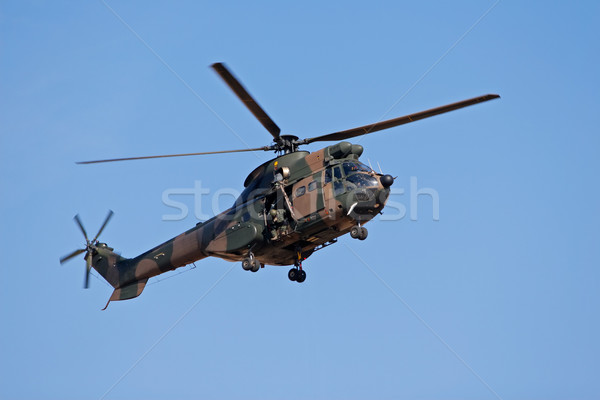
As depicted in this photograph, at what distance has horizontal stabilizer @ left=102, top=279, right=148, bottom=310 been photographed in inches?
1266

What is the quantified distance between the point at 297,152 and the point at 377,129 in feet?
10.0

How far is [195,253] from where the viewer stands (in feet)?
98.4

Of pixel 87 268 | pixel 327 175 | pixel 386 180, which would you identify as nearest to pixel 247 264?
pixel 327 175

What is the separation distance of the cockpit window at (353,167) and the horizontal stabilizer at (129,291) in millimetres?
10723

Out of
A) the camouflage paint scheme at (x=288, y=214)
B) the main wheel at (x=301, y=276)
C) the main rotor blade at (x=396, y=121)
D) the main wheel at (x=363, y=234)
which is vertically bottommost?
the main wheel at (x=301, y=276)

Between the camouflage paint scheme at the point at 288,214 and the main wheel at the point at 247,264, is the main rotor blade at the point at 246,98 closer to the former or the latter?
the camouflage paint scheme at the point at 288,214

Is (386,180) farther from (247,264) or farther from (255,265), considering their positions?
(247,264)

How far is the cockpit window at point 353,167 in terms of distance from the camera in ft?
85.7

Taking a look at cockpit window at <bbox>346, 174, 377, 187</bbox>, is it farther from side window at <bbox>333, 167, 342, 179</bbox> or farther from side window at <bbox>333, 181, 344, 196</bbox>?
side window at <bbox>333, 167, 342, 179</bbox>

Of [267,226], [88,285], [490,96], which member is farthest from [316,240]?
→ [88,285]

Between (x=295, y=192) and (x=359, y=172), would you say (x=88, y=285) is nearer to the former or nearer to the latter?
(x=295, y=192)

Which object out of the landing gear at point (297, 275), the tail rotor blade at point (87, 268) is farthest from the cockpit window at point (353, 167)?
the tail rotor blade at point (87, 268)

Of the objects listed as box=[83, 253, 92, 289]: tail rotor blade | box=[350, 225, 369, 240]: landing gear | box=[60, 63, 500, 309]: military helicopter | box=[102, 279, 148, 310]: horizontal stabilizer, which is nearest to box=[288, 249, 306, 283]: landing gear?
box=[60, 63, 500, 309]: military helicopter

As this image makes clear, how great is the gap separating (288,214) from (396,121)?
15.9 ft
